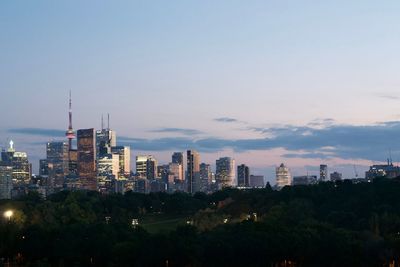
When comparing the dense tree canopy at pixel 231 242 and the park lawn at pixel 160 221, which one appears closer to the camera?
the dense tree canopy at pixel 231 242

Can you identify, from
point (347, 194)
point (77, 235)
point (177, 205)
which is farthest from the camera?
point (177, 205)

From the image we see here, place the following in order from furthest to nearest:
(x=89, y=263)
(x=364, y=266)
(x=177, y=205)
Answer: (x=177, y=205), (x=89, y=263), (x=364, y=266)

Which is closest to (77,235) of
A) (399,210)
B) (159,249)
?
(159,249)

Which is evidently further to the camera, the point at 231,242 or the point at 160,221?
the point at 160,221

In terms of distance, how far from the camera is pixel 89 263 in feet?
306

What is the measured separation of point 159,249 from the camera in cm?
8794

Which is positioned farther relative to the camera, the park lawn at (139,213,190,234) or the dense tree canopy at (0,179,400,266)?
the park lawn at (139,213,190,234)

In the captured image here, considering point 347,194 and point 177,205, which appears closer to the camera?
point 347,194

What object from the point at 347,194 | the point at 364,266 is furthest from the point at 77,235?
the point at 347,194

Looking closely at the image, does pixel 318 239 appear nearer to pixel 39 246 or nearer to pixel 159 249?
pixel 159 249

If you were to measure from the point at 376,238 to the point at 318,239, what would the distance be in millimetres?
7706

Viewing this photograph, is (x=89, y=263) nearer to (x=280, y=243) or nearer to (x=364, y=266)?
(x=280, y=243)

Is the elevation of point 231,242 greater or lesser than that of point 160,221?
lesser

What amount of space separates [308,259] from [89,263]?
2620 cm
